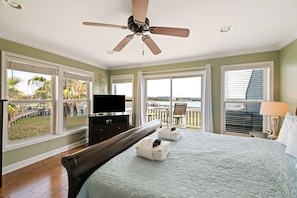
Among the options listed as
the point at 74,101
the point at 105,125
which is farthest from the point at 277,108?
the point at 74,101

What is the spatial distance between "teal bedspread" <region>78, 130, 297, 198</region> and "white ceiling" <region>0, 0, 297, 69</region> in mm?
1742

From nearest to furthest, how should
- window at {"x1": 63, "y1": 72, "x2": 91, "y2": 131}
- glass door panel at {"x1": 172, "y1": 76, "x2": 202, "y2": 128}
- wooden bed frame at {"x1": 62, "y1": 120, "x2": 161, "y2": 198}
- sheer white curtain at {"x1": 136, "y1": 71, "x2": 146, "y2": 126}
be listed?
wooden bed frame at {"x1": 62, "y1": 120, "x2": 161, "y2": 198} → window at {"x1": 63, "y1": 72, "x2": 91, "y2": 131} → glass door panel at {"x1": 172, "y1": 76, "x2": 202, "y2": 128} → sheer white curtain at {"x1": 136, "y1": 71, "x2": 146, "y2": 126}

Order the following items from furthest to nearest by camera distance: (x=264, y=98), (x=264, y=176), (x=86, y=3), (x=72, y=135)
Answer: (x=72, y=135) < (x=264, y=98) < (x=86, y=3) < (x=264, y=176)

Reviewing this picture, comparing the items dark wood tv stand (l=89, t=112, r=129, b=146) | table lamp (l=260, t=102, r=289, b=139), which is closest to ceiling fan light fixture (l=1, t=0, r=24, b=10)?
dark wood tv stand (l=89, t=112, r=129, b=146)

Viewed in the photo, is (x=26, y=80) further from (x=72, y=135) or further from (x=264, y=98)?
(x=264, y=98)

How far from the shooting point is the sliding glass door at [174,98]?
3.92 metres

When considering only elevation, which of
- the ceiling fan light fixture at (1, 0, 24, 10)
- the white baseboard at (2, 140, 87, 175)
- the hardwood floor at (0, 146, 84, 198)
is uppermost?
the ceiling fan light fixture at (1, 0, 24, 10)

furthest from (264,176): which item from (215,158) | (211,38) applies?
(211,38)

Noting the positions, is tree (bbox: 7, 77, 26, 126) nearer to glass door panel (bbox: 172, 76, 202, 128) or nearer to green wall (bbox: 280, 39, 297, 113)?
glass door panel (bbox: 172, 76, 202, 128)

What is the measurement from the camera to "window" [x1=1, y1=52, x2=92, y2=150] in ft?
8.55

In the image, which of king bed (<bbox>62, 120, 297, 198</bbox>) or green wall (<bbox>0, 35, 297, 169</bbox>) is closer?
king bed (<bbox>62, 120, 297, 198</bbox>)

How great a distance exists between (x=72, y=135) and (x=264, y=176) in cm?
395

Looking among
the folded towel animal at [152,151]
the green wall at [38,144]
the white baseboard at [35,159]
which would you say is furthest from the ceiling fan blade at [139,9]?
the white baseboard at [35,159]

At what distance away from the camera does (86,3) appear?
1.68 meters
